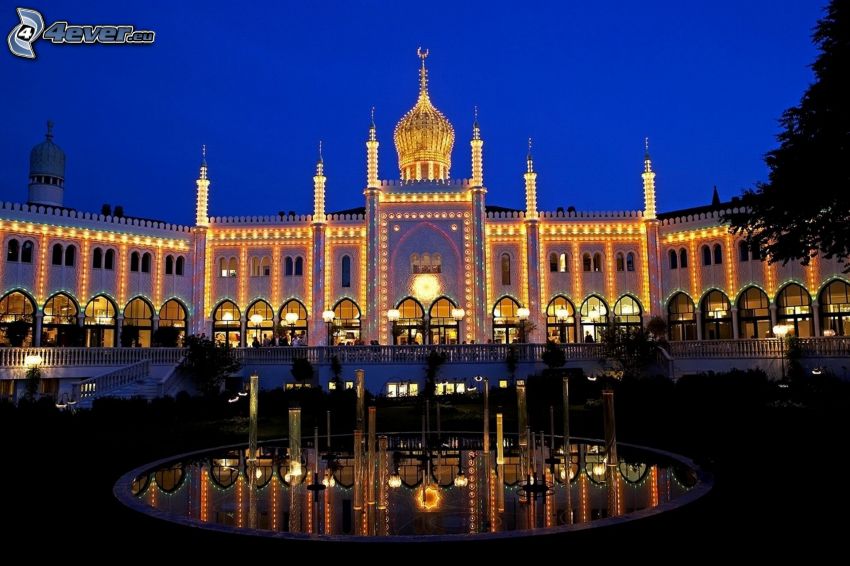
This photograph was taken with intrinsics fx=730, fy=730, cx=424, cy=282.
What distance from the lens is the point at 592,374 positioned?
33.4 meters

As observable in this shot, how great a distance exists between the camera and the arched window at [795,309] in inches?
1602

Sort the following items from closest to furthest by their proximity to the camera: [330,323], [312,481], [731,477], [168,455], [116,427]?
[731,477], [312,481], [168,455], [116,427], [330,323]

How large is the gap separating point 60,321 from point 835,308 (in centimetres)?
4291

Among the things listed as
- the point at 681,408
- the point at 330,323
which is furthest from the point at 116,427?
the point at 330,323

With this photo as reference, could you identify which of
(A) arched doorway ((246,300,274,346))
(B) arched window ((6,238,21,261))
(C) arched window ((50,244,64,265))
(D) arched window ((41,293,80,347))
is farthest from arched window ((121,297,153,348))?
(B) arched window ((6,238,21,261))

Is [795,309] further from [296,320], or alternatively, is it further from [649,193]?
[296,320]

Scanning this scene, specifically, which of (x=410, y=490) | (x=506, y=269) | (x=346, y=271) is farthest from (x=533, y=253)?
(x=410, y=490)

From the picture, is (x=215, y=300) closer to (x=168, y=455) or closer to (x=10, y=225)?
(x=10, y=225)

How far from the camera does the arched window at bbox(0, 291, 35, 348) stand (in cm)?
3772

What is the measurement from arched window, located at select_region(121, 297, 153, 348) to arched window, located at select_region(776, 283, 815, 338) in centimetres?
3643

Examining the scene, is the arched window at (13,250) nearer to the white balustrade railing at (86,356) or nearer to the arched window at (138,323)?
the arched window at (138,323)

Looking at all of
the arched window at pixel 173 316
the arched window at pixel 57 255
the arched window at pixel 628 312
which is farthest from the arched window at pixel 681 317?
the arched window at pixel 57 255

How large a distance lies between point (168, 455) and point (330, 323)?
2513 cm

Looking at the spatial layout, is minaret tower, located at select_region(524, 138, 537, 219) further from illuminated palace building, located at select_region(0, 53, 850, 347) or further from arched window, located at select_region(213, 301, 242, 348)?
arched window, located at select_region(213, 301, 242, 348)
